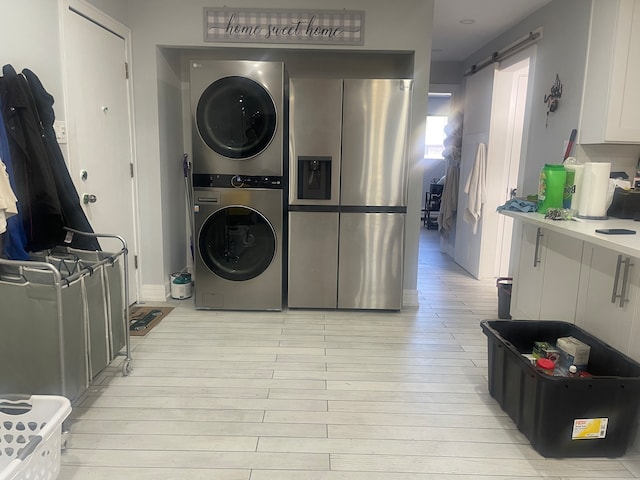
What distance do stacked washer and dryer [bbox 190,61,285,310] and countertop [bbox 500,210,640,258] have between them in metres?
1.78

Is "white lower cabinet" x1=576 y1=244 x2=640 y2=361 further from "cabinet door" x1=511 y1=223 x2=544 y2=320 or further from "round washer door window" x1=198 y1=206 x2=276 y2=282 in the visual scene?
"round washer door window" x1=198 y1=206 x2=276 y2=282

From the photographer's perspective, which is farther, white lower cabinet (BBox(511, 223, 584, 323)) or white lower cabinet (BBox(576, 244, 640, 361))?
white lower cabinet (BBox(511, 223, 584, 323))

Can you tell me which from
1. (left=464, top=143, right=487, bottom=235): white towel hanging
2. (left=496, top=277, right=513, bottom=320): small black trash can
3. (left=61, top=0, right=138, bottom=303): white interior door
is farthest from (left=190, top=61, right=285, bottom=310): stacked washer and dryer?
(left=464, top=143, right=487, bottom=235): white towel hanging

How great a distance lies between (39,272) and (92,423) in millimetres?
762

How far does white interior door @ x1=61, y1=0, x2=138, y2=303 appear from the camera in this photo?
2781 mm

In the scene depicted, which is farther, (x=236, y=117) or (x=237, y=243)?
(x=237, y=243)

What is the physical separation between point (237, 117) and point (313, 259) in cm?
126

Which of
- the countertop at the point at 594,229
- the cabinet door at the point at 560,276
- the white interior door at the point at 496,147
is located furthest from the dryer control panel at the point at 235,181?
the white interior door at the point at 496,147

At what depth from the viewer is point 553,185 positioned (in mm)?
2688

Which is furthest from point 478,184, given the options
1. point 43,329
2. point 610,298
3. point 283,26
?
point 43,329

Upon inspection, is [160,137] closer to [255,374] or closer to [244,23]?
[244,23]

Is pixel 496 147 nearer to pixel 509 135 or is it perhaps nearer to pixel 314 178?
pixel 509 135

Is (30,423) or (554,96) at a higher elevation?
(554,96)

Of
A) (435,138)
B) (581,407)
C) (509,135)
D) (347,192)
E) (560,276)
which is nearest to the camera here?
(581,407)
